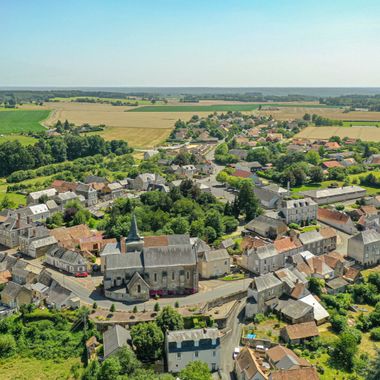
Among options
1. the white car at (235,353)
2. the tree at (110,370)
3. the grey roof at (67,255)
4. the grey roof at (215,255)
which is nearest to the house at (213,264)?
the grey roof at (215,255)

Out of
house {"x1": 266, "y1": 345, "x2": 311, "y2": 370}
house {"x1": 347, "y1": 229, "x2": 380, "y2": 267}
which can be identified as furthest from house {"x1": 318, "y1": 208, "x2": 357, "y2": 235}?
house {"x1": 266, "y1": 345, "x2": 311, "y2": 370}

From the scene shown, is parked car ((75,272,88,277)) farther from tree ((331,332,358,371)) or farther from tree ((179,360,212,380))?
tree ((331,332,358,371))

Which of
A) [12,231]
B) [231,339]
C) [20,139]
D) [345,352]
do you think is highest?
[20,139]

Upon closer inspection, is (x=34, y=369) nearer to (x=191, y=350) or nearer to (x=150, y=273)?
(x=191, y=350)

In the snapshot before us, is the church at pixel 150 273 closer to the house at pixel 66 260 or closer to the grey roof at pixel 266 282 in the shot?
the house at pixel 66 260

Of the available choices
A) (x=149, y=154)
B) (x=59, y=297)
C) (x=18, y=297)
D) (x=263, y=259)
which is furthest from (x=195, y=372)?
(x=149, y=154)

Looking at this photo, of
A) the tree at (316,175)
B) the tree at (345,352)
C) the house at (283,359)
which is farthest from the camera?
the tree at (316,175)
